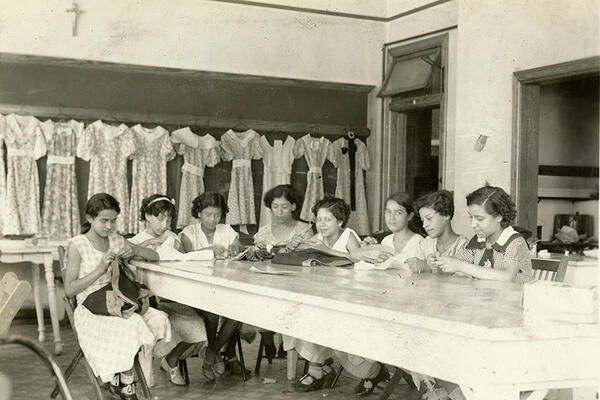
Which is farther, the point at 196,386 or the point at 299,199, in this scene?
the point at 299,199

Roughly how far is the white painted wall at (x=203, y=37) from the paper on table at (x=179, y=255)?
3.72 metres

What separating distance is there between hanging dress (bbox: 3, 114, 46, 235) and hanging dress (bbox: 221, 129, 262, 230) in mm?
1992

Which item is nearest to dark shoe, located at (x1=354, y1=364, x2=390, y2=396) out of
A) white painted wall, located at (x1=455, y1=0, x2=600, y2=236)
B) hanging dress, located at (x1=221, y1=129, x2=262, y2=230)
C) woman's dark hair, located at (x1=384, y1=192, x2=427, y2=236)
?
woman's dark hair, located at (x1=384, y1=192, x2=427, y2=236)

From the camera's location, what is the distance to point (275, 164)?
8.91 m

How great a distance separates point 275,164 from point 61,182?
2.36 meters

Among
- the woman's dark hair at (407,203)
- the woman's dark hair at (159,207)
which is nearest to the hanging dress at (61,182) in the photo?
the woman's dark hair at (159,207)

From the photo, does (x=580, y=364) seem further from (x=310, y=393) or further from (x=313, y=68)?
(x=313, y=68)

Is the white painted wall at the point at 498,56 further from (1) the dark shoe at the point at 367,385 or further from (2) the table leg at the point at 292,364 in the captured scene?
(2) the table leg at the point at 292,364

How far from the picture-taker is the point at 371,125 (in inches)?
373

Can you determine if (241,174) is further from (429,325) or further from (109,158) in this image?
(429,325)

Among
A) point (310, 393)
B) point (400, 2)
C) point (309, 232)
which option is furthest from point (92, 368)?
point (400, 2)

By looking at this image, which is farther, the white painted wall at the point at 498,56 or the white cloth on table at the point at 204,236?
the white painted wall at the point at 498,56

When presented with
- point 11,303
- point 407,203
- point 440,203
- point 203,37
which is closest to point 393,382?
point 440,203

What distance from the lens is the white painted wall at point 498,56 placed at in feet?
20.8
